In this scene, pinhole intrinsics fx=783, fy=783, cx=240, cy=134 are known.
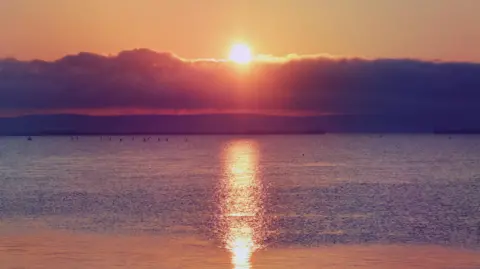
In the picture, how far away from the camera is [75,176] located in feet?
289

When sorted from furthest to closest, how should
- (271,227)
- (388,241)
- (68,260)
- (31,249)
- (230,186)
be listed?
1. (230,186)
2. (271,227)
3. (388,241)
4. (31,249)
5. (68,260)

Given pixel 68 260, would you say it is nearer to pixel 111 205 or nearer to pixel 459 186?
pixel 111 205

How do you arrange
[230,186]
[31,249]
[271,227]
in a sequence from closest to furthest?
[31,249]
[271,227]
[230,186]

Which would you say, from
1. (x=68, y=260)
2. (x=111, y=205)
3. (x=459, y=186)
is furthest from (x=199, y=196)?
(x=68, y=260)

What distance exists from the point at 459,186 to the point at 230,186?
21120 mm

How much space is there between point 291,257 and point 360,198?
2762 cm

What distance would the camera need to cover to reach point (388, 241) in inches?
1387

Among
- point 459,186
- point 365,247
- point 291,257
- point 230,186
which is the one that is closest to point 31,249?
point 291,257

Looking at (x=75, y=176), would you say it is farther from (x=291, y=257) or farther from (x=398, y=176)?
(x=291, y=257)

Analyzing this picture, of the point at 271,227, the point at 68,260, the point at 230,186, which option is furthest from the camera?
the point at 230,186

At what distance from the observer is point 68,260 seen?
2981 centimetres

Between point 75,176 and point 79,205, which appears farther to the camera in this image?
point 75,176

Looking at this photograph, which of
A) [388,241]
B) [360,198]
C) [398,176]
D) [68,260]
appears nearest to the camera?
[68,260]

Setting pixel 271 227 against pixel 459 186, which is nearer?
pixel 271 227
